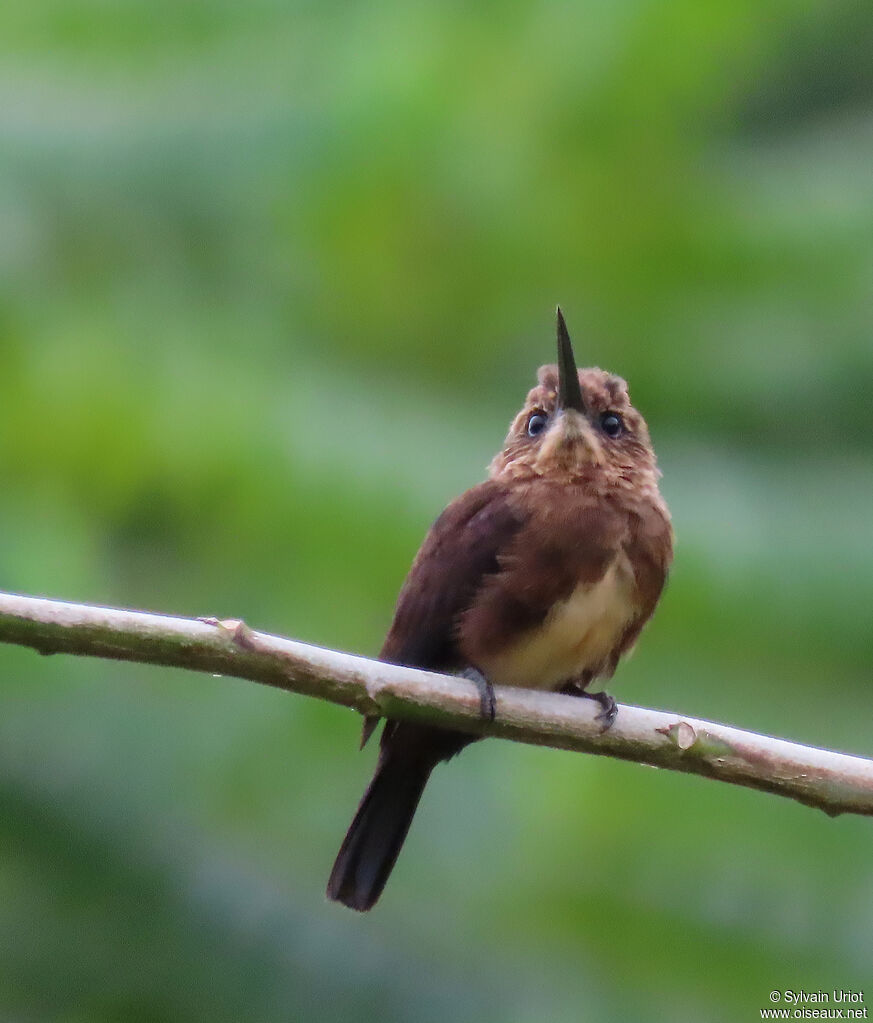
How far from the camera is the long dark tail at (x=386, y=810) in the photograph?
13.9ft

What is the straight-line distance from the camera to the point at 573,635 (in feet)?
13.7

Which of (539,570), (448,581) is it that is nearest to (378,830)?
(448,581)

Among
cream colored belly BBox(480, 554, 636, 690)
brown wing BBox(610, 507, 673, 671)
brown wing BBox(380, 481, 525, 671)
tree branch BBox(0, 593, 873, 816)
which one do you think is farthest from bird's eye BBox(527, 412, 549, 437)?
tree branch BBox(0, 593, 873, 816)

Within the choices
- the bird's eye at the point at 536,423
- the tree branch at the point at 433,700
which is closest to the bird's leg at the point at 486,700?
the tree branch at the point at 433,700

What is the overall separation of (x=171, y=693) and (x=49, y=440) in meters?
1.04

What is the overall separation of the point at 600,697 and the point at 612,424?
1141mm

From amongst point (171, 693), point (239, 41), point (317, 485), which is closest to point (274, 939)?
point (171, 693)

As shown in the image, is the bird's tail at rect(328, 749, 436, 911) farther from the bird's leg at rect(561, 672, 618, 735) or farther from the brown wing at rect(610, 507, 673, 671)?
the brown wing at rect(610, 507, 673, 671)

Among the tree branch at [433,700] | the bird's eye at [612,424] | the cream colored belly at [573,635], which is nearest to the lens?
the tree branch at [433,700]

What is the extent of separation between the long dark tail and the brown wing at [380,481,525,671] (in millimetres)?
199

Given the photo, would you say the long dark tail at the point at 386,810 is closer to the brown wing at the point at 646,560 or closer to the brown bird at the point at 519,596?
the brown bird at the point at 519,596

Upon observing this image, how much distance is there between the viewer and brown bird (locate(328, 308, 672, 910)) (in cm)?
420

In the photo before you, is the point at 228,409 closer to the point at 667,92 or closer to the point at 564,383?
the point at 564,383

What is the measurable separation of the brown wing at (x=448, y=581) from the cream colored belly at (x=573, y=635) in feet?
0.45
